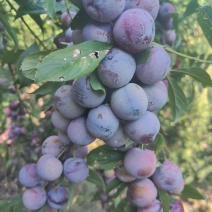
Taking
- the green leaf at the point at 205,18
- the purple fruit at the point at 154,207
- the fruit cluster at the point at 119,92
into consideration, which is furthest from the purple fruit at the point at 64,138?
the green leaf at the point at 205,18

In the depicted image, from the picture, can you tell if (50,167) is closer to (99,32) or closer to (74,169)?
(74,169)

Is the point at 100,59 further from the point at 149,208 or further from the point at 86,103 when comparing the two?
the point at 149,208

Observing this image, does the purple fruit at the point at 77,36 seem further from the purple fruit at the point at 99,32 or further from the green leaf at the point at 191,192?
the green leaf at the point at 191,192

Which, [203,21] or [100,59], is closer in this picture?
[100,59]

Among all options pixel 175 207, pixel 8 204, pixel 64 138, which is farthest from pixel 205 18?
pixel 8 204

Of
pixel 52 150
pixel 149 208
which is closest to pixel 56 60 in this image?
pixel 52 150
